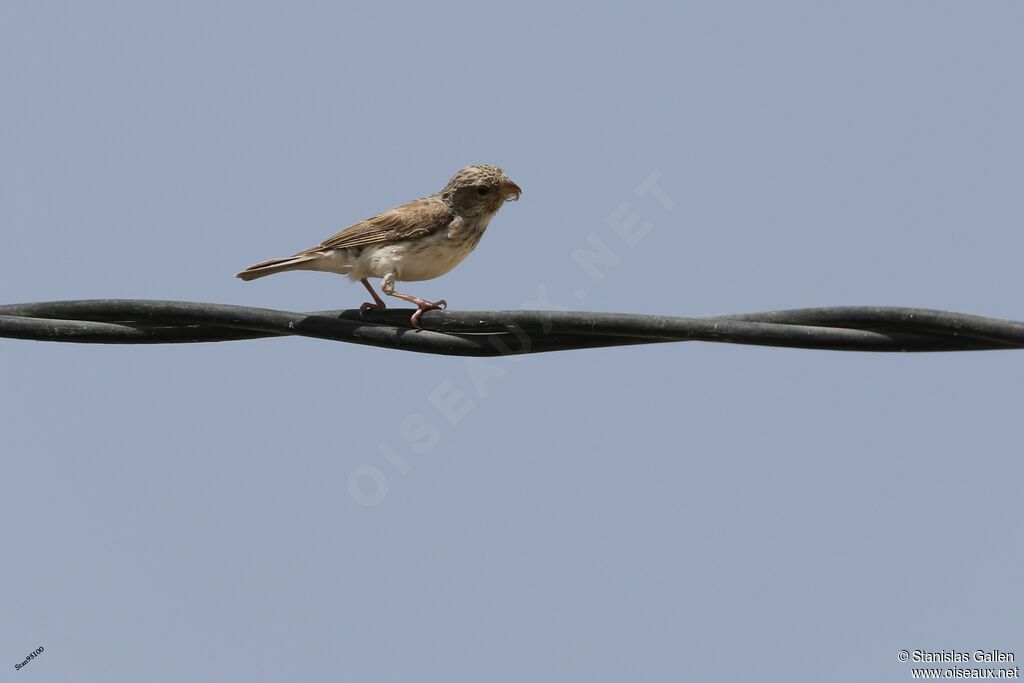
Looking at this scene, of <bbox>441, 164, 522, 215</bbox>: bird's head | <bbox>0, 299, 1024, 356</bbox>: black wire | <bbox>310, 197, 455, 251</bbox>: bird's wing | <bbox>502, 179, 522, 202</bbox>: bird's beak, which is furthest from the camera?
<bbox>502, 179, 522, 202</bbox>: bird's beak

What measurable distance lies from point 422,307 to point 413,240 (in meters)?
1.35

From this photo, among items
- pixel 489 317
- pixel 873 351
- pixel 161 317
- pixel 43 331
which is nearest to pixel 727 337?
pixel 873 351

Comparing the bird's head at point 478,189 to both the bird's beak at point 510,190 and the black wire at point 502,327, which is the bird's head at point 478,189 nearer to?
the bird's beak at point 510,190

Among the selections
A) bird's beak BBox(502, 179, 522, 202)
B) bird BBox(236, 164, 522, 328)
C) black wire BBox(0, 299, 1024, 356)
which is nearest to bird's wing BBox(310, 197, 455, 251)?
bird BBox(236, 164, 522, 328)

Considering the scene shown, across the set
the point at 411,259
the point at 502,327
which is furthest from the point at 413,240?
the point at 502,327

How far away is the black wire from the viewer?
490cm

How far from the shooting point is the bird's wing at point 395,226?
299 inches

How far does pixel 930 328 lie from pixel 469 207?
375 cm

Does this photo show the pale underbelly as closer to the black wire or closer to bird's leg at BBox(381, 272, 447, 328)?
bird's leg at BBox(381, 272, 447, 328)

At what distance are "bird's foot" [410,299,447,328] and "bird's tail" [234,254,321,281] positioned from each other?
1379mm

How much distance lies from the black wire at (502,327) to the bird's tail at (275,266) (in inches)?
68.8

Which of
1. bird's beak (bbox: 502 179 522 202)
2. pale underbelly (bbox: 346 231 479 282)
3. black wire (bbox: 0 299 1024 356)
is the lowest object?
black wire (bbox: 0 299 1024 356)

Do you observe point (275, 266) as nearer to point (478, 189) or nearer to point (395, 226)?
point (395, 226)

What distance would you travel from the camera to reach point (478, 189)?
25.6 feet
